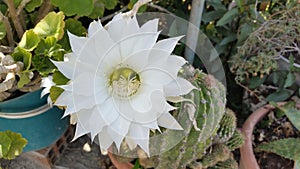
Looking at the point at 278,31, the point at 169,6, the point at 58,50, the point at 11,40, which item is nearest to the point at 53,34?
the point at 58,50

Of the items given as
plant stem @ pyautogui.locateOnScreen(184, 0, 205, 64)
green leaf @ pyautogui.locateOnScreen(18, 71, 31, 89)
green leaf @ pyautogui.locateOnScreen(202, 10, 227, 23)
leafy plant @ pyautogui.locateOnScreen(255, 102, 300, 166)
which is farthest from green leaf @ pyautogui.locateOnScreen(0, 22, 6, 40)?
leafy plant @ pyautogui.locateOnScreen(255, 102, 300, 166)

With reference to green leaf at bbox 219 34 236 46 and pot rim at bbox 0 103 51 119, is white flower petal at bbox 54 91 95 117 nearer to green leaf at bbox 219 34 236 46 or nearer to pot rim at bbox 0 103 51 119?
pot rim at bbox 0 103 51 119

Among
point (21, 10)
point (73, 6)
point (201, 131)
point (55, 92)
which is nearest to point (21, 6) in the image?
point (21, 10)

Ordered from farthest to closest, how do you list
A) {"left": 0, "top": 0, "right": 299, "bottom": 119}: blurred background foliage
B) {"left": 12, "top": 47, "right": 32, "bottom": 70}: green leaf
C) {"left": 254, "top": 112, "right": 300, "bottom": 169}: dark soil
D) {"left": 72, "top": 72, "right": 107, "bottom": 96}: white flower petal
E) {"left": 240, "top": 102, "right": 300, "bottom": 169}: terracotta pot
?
{"left": 254, "top": 112, "right": 300, "bottom": 169}: dark soil, {"left": 240, "top": 102, "right": 300, "bottom": 169}: terracotta pot, {"left": 0, "top": 0, "right": 299, "bottom": 119}: blurred background foliage, {"left": 12, "top": 47, "right": 32, "bottom": 70}: green leaf, {"left": 72, "top": 72, "right": 107, "bottom": 96}: white flower petal

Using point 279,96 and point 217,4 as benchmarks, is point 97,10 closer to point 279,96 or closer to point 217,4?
point 217,4

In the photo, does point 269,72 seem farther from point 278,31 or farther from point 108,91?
point 108,91

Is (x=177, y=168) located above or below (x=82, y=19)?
below
